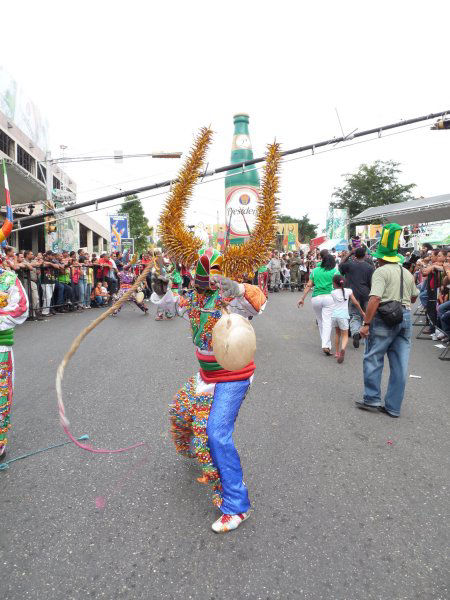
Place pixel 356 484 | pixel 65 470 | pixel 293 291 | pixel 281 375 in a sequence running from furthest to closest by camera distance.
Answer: pixel 293 291
pixel 281 375
pixel 65 470
pixel 356 484

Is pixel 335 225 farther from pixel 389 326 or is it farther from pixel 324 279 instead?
pixel 389 326

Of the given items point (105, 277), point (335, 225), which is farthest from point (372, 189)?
point (105, 277)

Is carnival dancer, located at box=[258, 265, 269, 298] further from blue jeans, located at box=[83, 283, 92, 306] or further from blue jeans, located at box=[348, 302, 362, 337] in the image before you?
blue jeans, located at box=[83, 283, 92, 306]

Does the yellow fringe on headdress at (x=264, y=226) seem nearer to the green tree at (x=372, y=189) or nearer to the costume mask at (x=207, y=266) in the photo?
the costume mask at (x=207, y=266)

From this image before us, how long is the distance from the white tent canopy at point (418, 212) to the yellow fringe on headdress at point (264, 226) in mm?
17713

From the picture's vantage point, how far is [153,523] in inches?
101

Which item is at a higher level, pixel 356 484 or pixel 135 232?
pixel 135 232

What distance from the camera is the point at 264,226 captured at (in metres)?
2.48

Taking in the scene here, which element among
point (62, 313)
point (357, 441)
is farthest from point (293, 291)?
point (357, 441)

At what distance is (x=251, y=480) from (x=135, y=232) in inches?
2101

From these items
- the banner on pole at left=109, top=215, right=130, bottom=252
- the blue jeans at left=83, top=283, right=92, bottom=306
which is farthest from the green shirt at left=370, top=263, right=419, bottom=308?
the banner on pole at left=109, top=215, right=130, bottom=252

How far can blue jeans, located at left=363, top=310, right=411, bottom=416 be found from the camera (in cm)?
429

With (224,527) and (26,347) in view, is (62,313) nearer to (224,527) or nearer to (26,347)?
(26,347)

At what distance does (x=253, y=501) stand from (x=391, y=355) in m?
2.32
